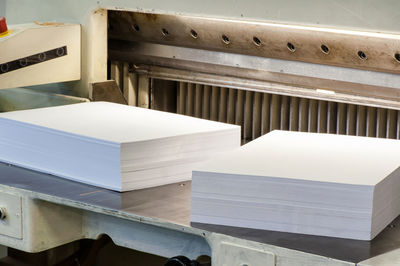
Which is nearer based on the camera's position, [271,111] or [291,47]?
[291,47]

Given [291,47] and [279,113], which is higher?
[291,47]

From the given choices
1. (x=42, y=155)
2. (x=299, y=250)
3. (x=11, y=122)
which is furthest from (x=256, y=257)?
(x=11, y=122)

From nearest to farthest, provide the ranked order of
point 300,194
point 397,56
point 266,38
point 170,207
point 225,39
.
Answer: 1. point 300,194
2. point 170,207
3. point 397,56
4. point 266,38
5. point 225,39

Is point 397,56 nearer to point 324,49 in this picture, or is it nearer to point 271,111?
point 324,49

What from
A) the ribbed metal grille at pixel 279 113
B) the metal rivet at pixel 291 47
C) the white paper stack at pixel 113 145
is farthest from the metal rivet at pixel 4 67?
the metal rivet at pixel 291 47

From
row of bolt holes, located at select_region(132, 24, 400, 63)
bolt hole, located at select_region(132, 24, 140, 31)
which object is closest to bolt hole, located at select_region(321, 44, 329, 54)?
row of bolt holes, located at select_region(132, 24, 400, 63)

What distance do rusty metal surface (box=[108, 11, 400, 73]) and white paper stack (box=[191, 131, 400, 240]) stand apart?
0.40 m

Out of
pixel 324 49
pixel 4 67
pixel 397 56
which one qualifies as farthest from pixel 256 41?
pixel 4 67

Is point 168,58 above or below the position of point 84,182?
above

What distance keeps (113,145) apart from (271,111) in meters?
0.84

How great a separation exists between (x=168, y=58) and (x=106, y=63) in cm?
22

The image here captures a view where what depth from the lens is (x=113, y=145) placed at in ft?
6.60

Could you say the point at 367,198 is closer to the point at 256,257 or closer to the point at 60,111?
the point at 256,257

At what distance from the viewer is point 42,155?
221 cm
